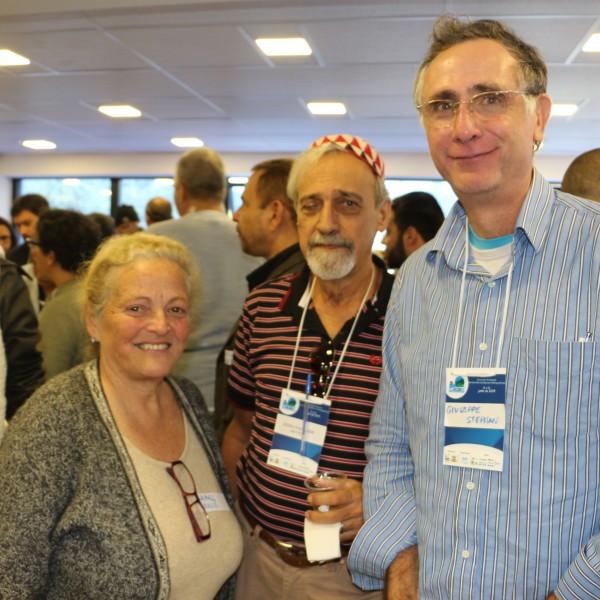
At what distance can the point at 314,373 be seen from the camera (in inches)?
77.2

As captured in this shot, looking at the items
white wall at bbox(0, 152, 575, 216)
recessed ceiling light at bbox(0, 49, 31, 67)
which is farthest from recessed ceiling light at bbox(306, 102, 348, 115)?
white wall at bbox(0, 152, 575, 216)

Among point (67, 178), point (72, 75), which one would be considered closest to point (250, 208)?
point (72, 75)

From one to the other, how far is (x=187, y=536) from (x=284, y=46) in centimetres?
477

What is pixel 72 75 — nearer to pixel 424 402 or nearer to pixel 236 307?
pixel 236 307

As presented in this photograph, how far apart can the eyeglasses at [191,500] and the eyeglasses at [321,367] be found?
412mm

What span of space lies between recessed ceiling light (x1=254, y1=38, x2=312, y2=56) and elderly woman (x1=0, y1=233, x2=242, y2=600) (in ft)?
13.1

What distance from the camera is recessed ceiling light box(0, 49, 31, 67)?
618cm

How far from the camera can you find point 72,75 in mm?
6824

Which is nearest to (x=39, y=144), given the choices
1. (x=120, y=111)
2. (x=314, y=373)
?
(x=120, y=111)

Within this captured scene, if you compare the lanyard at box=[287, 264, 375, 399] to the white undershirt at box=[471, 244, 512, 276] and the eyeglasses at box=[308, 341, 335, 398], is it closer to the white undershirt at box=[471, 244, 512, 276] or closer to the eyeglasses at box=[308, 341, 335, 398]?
the eyeglasses at box=[308, 341, 335, 398]

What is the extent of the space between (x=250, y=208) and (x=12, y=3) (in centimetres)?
324

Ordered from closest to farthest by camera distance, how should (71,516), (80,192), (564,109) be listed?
(71,516), (564,109), (80,192)

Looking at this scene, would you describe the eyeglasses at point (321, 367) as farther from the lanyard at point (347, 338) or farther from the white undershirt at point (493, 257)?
the white undershirt at point (493, 257)

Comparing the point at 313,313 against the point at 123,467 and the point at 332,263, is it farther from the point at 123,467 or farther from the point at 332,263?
the point at 123,467
